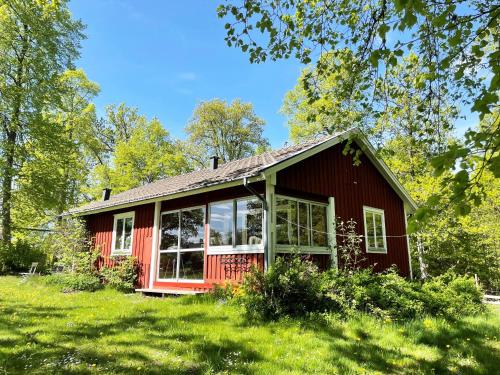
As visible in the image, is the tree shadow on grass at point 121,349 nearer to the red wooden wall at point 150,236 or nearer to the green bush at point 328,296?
the green bush at point 328,296

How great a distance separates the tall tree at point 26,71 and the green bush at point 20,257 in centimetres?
80

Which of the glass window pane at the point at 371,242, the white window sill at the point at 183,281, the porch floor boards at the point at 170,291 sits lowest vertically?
the porch floor boards at the point at 170,291

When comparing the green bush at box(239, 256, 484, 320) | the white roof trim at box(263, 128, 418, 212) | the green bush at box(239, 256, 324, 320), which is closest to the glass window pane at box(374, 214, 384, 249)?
the white roof trim at box(263, 128, 418, 212)

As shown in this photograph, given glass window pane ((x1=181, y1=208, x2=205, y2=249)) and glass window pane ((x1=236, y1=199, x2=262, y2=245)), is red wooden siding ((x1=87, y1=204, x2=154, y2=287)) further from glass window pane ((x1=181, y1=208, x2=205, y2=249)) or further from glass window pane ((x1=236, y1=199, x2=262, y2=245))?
glass window pane ((x1=236, y1=199, x2=262, y2=245))

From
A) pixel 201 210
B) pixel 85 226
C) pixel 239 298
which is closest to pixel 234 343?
pixel 239 298

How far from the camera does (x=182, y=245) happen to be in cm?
1112

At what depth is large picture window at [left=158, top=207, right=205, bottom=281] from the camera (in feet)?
34.7

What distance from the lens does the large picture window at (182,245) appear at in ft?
34.7

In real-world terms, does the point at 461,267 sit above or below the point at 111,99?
below

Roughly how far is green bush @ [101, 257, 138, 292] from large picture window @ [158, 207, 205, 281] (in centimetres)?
120

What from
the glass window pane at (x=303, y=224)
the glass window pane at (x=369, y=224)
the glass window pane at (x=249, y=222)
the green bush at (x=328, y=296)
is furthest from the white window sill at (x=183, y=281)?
the glass window pane at (x=369, y=224)

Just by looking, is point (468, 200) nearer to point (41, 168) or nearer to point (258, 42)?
point (258, 42)

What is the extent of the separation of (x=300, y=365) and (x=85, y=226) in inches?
536

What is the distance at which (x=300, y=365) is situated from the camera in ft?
15.6
